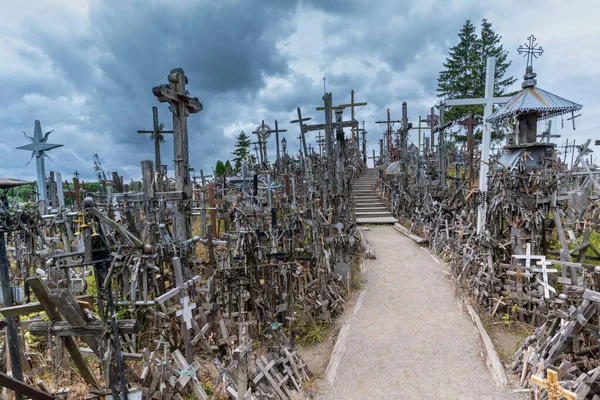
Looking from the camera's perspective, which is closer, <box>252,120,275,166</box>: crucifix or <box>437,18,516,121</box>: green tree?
<box>252,120,275,166</box>: crucifix

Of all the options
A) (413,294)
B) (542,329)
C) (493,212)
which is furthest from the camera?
(413,294)

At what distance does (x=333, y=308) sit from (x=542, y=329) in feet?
12.3

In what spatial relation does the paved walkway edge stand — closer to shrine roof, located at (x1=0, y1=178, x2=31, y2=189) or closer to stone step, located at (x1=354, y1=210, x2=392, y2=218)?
shrine roof, located at (x1=0, y1=178, x2=31, y2=189)

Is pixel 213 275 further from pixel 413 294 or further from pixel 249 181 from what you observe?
pixel 249 181

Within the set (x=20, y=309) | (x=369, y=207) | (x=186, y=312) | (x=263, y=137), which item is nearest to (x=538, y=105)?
(x=186, y=312)

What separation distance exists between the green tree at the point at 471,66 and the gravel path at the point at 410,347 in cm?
2077

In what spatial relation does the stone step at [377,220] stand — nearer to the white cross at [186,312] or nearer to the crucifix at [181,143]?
the crucifix at [181,143]

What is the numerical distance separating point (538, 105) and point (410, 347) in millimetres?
6040

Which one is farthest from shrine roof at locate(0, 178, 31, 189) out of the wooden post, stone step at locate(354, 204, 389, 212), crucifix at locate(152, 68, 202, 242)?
stone step at locate(354, 204, 389, 212)

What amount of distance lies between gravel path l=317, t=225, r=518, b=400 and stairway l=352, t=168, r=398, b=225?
253 inches

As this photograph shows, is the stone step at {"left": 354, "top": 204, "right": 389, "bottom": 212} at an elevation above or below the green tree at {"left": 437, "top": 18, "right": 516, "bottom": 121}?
below

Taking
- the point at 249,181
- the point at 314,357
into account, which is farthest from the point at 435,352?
the point at 249,181

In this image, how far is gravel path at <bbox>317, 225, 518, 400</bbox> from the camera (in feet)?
16.0

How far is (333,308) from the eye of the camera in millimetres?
7086
